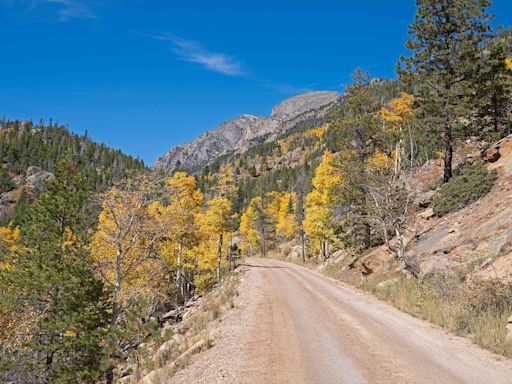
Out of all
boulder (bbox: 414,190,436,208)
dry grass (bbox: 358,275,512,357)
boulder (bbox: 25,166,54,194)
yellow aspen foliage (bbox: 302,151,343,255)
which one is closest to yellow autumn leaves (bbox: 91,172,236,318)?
yellow aspen foliage (bbox: 302,151,343,255)

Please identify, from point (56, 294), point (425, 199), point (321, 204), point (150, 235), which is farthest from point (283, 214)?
point (56, 294)

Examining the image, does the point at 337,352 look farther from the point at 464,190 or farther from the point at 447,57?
the point at 447,57

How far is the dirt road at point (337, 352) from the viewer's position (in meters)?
7.24

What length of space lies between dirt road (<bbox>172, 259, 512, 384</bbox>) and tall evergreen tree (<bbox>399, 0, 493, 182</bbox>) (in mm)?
15106

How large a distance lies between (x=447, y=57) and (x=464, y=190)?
9029 mm

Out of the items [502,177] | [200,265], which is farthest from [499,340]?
[200,265]

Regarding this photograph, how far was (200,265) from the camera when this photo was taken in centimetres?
3241

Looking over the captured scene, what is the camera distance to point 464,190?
797 inches

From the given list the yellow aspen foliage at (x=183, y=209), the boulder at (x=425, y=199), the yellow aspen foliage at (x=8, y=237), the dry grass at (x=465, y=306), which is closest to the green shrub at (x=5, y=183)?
the yellow aspen foliage at (x=8, y=237)

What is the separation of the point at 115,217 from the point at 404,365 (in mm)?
12845

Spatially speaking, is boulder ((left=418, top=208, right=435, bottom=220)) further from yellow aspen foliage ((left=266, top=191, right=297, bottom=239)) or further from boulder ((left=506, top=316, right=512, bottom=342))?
yellow aspen foliage ((left=266, top=191, right=297, bottom=239))

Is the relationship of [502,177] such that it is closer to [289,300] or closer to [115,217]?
[289,300]

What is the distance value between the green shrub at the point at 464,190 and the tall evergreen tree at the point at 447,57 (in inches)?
131

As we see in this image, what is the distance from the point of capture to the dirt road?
285 inches
